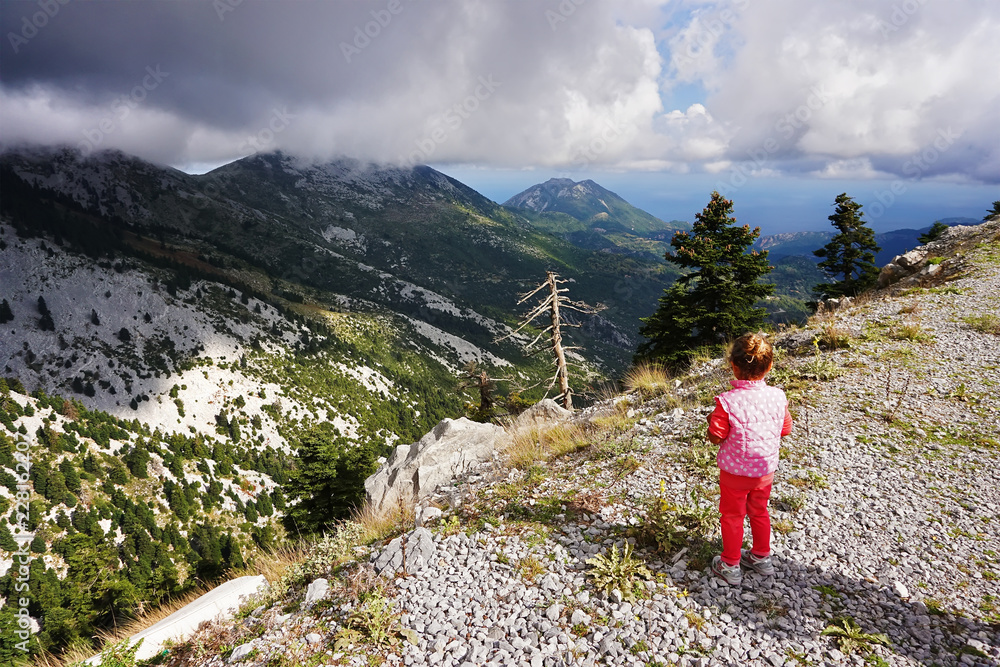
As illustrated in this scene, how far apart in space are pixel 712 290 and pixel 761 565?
18.5 metres

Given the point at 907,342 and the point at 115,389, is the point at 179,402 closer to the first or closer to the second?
the point at 115,389

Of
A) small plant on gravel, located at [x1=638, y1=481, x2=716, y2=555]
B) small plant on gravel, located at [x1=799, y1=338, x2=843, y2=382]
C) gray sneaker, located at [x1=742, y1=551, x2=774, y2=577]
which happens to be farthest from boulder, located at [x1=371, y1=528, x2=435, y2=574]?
small plant on gravel, located at [x1=799, y1=338, x2=843, y2=382]

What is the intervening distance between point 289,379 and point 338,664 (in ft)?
475

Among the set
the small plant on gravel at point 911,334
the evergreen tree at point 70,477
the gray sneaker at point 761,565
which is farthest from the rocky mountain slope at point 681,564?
the evergreen tree at point 70,477

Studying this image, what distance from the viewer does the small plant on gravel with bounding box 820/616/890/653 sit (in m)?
3.63

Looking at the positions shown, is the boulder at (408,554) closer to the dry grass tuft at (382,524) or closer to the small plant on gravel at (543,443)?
the dry grass tuft at (382,524)

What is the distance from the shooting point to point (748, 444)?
4.55m

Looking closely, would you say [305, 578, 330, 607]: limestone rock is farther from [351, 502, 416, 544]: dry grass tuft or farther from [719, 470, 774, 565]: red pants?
[719, 470, 774, 565]: red pants

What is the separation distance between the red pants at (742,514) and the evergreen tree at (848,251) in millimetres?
38122

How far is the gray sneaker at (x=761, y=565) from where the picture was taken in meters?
4.64

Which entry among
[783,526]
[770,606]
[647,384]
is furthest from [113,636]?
[647,384]

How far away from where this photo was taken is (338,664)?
4211mm

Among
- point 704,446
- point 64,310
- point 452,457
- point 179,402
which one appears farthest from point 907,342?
point 64,310

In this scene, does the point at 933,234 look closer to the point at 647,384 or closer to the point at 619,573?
the point at 647,384
